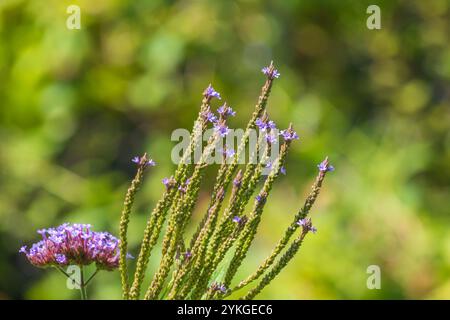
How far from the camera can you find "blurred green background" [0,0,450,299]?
430 centimetres

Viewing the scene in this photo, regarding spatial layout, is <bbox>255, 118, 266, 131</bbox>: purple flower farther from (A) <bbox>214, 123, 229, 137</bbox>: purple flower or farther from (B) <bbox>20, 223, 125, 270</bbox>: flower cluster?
(B) <bbox>20, 223, 125, 270</bbox>: flower cluster

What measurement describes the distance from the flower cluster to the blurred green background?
2.70 meters

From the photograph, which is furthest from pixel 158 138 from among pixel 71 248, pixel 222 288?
pixel 222 288

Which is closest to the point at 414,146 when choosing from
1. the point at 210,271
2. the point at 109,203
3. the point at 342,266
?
the point at 342,266

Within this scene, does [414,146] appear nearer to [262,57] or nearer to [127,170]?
[262,57]

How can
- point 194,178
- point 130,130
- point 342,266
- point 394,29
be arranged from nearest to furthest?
point 194,178, point 342,266, point 130,130, point 394,29

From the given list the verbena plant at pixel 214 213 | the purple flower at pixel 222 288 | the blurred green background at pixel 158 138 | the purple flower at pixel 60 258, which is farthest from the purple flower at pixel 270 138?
the blurred green background at pixel 158 138

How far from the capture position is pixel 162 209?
4.48ft

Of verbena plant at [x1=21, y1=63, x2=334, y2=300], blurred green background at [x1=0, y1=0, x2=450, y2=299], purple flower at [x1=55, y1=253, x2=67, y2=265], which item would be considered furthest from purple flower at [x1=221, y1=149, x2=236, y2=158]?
blurred green background at [x1=0, y1=0, x2=450, y2=299]

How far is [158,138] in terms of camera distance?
4770 millimetres

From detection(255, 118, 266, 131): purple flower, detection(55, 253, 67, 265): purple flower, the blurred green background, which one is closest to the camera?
detection(255, 118, 266, 131): purple flower

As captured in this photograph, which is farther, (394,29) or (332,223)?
(394,29)

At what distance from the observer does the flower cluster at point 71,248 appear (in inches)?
57.2
